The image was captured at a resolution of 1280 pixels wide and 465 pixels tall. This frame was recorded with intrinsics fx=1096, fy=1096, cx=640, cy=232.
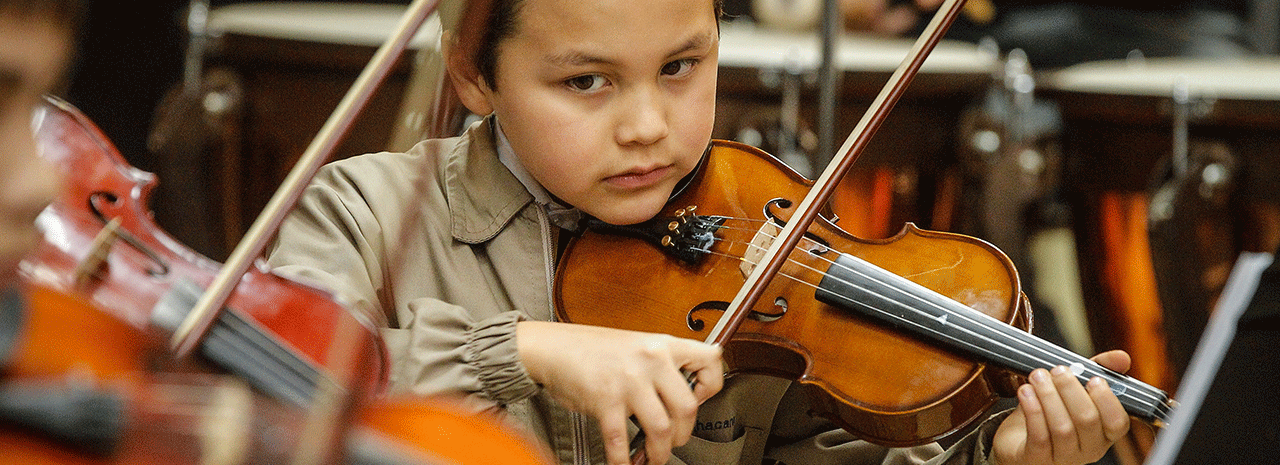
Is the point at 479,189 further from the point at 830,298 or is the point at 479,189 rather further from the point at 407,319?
the point at 830,298

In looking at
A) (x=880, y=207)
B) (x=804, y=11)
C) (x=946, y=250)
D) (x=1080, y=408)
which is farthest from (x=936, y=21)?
(x=804, y=11)

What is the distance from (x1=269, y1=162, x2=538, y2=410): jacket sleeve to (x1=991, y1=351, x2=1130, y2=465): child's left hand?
0.96 feet

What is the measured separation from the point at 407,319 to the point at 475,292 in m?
0.08

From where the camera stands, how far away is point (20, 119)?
0.28 meters

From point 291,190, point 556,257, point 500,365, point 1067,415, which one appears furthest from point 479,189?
point 1067,415

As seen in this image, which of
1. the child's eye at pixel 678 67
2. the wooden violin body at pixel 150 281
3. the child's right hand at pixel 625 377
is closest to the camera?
the wooden violin body at pixel 150 281

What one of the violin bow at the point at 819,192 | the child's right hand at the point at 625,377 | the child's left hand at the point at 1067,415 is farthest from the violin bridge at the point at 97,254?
the child's left hand at the point at 1067,415

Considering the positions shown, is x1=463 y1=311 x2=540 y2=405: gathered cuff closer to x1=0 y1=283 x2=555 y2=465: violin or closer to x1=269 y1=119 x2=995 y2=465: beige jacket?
x1=269 y1=119 x2=995 y2=465: beige jacket

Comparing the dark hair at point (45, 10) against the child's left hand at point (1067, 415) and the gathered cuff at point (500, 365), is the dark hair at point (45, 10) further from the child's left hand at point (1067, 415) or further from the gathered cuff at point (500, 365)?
the child's left hand at point (1067, 415)

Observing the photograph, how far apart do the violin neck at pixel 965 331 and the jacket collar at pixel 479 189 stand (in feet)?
0.69

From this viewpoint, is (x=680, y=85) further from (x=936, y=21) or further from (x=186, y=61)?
(x=186, y=61)

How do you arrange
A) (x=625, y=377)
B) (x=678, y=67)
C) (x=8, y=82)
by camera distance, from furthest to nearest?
(x=678, y=67)
(x=625, y=377)
(x=8, y=82)

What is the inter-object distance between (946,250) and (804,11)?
4.70 feet

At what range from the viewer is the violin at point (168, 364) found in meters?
0.27
